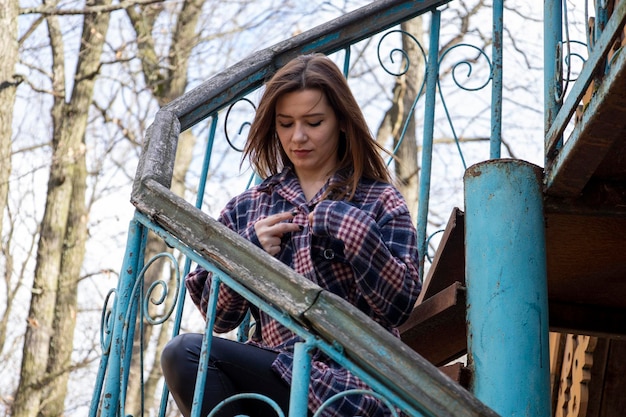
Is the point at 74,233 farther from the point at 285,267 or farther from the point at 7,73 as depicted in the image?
the point at 285,267

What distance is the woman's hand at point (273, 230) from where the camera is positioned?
2.69 meters

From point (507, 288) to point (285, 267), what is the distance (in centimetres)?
81

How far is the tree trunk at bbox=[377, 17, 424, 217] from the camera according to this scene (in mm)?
11188

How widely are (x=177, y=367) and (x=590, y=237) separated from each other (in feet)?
4.28

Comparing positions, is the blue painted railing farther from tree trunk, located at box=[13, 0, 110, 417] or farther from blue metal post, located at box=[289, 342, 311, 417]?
tree trunk, located at box=[13, 0, 110, 417]

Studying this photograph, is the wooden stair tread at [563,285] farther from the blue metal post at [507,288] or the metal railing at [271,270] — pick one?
the metal railing at [271,270]

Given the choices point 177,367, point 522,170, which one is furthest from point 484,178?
point 177,367

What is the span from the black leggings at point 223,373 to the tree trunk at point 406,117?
8060mm

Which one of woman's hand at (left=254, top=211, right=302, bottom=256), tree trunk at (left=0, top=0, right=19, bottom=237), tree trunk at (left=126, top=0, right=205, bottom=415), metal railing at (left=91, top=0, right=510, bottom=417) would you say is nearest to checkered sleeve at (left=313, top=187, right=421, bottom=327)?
woman's hand at (left=254, top=211, right=302, bottom=256)

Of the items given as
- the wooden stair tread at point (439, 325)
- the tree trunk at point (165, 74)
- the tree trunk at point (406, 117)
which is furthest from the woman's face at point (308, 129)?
the tree trunk at point (165, 74)

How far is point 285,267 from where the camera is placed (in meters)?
2.14

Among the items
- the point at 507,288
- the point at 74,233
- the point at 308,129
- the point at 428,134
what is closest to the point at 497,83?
the point at 428,134

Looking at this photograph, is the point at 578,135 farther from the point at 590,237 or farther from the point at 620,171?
the point at 590,237

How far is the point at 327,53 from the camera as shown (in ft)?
11.9
